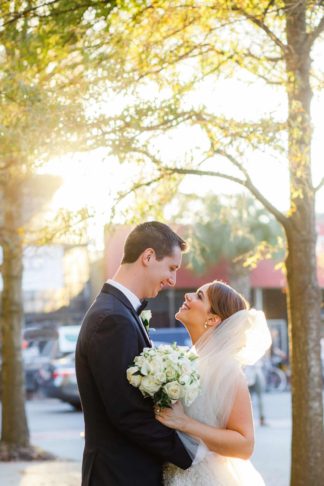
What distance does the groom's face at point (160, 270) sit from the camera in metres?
4.19

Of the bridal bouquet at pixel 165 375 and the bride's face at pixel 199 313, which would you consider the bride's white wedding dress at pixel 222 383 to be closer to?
the bride's face at pixel 199 313

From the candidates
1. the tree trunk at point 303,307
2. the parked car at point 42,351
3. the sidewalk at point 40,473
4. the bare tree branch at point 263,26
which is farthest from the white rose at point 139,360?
the parked car at point 42,351

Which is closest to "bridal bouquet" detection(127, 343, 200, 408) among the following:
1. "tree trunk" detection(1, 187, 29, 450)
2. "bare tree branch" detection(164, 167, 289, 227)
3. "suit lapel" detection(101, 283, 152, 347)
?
"suit lapel" detection(101, 283, 152, 347)

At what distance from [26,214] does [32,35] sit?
328 inches

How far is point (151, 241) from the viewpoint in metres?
4.18

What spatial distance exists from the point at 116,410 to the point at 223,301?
1.20m

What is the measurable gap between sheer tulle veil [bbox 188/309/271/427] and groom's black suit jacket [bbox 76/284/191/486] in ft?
1.45

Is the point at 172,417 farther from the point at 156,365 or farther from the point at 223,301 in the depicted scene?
the point at 223,301

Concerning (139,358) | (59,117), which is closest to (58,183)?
(59,117)

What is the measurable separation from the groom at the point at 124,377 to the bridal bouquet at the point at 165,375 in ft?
0.16

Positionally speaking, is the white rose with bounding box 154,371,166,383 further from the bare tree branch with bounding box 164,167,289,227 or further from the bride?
the bare tree branch with bounding box 164,167,289,227

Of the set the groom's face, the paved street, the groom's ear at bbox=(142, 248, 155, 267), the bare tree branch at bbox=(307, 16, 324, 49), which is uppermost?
the bare tree branch at bbox=(307, 16, 324, 49)

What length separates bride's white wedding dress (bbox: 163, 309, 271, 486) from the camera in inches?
178

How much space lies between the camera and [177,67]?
345 inches
